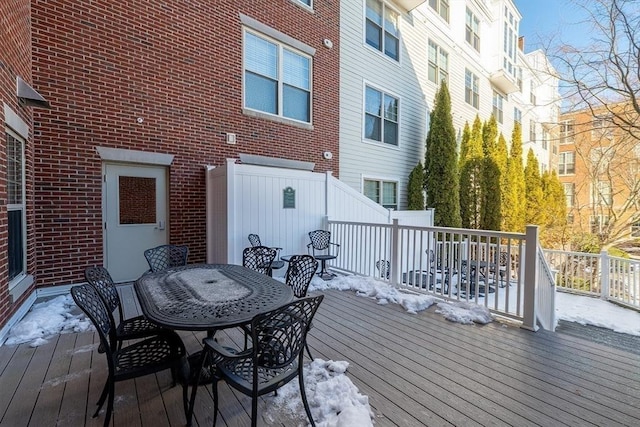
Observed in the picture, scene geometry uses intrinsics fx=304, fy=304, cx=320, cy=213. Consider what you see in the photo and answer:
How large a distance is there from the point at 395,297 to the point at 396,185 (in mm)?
6256

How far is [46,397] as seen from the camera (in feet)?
7.14

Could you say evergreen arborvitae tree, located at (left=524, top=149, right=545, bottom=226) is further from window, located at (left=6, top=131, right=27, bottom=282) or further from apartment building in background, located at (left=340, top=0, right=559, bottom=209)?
window, located at (left=6, top=131, right=27, bottom=282)

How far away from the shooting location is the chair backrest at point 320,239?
6.23 metres

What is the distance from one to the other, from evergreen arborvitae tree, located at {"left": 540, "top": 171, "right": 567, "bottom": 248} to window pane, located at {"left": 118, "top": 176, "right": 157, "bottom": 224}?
14505 millimetres

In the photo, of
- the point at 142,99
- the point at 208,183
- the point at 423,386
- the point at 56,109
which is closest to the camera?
the point at 423,386

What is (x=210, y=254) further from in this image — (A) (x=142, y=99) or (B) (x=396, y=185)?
(B) (x=396, y=185)

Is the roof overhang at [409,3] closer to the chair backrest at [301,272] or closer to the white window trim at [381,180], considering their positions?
the white window trim at [381,180]

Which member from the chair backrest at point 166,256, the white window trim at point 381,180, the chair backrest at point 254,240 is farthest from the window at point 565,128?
the chair backrest at point 166,256

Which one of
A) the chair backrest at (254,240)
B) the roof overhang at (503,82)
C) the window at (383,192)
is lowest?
the chair backrest at (254,240)

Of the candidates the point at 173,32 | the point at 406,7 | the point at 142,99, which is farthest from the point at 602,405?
the point at 406,7

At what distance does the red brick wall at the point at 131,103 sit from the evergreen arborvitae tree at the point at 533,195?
12.0 meters

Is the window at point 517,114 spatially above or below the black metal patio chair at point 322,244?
above

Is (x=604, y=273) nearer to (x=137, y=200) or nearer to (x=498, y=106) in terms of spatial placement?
(x=137, y=200)

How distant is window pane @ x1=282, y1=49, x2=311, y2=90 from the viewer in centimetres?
704
